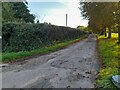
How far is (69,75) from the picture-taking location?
32.6 feet

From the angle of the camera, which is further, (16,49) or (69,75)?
(16,49)

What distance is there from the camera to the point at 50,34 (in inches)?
1040

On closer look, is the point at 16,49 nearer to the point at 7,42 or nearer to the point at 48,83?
the point at 7,42

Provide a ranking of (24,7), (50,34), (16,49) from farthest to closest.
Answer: (24,7) → (50,34) → (16,49)

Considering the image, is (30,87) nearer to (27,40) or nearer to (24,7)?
(27,40)

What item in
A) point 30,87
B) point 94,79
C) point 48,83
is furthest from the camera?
point 94,79

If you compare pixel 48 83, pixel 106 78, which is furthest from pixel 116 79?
pixel 48 83

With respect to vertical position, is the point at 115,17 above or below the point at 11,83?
above

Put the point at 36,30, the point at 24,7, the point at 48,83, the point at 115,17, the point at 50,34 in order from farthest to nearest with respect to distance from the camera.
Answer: the point at 24,7 < the point at 50,34 < the point at 115,17 < the point at 36,30 < the point at 48,83

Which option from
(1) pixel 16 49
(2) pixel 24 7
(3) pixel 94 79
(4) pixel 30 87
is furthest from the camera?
(2) pixel 24 7

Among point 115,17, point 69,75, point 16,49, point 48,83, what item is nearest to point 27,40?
point 16,49

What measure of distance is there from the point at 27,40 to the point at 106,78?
43.4ft

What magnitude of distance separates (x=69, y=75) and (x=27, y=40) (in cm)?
1179

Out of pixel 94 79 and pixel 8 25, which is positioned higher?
pixel 8 25
